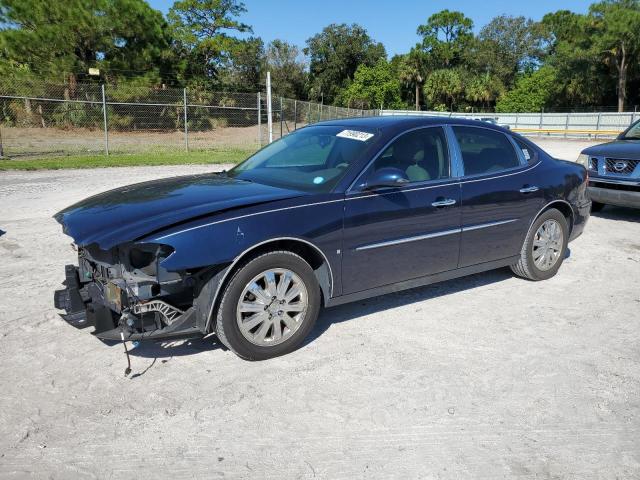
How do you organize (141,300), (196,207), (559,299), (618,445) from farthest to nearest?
1. (559,299)
2. (196,207)
3. (141,300)
4. (618,445)

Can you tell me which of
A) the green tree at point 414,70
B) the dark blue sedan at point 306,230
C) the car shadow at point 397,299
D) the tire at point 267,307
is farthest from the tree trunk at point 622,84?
the tire at point 267,307

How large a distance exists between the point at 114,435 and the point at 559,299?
403 cm

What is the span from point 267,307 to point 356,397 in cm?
84

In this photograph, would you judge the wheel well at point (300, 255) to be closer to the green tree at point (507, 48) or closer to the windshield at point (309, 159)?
the windshield at point (309, 159)

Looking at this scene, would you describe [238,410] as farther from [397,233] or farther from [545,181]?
[545,181]

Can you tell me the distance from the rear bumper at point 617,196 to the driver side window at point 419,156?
5.04 m

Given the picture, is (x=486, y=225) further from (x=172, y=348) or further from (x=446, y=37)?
(x=446, y=37)

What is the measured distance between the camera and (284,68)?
5847 centimetres

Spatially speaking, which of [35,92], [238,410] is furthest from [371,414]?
[35,92]

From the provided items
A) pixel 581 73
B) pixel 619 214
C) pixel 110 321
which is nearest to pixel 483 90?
pixel 581 73

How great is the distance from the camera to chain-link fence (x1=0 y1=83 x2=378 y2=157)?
20203 mm

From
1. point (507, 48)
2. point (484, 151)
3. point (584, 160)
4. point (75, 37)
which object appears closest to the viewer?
point (484, 151)

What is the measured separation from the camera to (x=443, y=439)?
9.73ft

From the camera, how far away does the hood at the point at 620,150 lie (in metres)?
8.34
